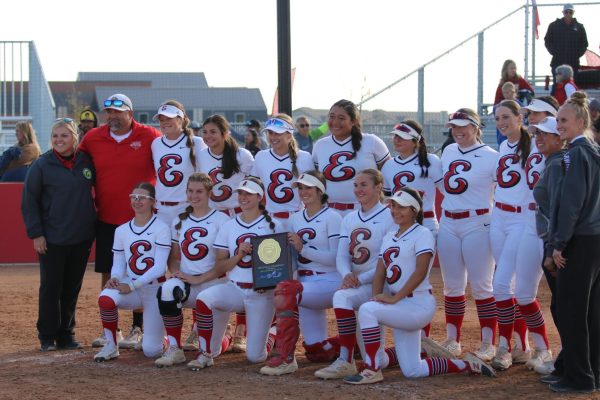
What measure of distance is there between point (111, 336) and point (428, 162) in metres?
2.89

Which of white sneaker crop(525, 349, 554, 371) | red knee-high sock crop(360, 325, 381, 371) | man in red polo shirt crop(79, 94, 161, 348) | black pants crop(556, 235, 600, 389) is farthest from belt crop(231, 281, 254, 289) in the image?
black pants crop(556, 235, 600, 389)

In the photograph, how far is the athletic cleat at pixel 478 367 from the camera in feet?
Result: 22.7

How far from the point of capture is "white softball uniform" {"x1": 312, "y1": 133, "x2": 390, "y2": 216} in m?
7.88

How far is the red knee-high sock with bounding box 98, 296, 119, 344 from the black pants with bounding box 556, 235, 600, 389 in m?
3.43

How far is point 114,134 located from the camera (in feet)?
27.3

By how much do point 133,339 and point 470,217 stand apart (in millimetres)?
3041

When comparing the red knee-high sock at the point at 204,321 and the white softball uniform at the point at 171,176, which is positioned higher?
the white softball uniform at the point at 171,176

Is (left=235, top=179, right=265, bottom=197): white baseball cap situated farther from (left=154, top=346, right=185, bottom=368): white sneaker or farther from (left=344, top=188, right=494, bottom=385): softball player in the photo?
(left=154, top=346, right=185, bottom=368): white sneaker

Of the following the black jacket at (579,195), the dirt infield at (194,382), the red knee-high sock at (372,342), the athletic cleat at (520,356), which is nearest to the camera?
the black jacket at (579,195)

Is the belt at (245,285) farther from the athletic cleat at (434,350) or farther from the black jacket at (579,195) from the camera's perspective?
the black jacket at (579,195)

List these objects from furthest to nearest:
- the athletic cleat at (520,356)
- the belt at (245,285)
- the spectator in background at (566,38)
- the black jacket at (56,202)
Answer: the spectator in background at (566,38), the black jacket at (56,202), the belt at (245,285), the athletic cleat at (520,356)

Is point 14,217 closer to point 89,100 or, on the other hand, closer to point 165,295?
point 165,295

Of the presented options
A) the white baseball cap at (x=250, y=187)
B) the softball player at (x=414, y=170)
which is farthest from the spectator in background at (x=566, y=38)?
the white baseball cap at (x=250, y=187)

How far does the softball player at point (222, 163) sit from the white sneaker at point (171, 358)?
1.36 meters
